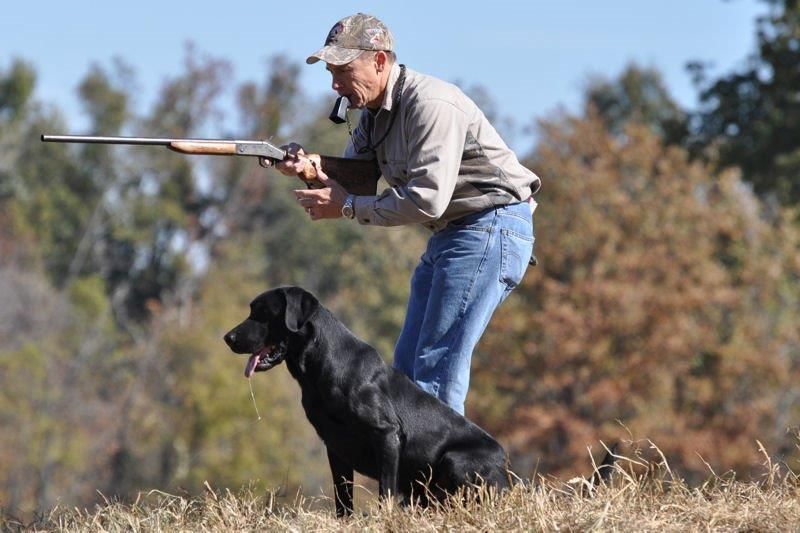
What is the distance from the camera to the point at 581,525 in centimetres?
541

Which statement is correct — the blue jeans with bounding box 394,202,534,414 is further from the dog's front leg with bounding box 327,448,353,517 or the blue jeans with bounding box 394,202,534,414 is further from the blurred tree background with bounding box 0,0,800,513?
the blurred tree background with bounding box 0,0,800,513

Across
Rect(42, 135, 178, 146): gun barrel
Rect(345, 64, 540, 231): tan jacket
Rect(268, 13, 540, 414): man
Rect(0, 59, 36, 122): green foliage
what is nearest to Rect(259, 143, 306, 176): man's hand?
Rect(268, 13, 540, 414): man

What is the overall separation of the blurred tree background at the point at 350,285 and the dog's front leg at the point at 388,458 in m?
15.4

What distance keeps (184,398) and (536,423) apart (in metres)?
17.1

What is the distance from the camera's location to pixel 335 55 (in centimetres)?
660

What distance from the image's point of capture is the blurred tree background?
3509 centimetres

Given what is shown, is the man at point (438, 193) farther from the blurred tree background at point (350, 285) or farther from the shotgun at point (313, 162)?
the blurred tree background at point (350, 285)

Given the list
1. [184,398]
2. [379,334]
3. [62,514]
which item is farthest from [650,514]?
[184,398]

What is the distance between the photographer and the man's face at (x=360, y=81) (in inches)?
262

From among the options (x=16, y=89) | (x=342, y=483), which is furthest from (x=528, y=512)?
(x=16, y=89)

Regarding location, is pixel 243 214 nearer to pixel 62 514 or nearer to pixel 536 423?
pixel 536 423

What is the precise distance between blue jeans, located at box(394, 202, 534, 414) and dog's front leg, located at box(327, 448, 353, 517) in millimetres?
550

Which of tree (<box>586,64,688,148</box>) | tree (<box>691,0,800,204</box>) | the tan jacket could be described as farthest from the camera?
tree (<box>586,64,688,148</box>)

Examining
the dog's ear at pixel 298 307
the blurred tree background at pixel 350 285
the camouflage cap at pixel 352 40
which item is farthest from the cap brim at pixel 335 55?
the blurred tree background at pixel 350 285
